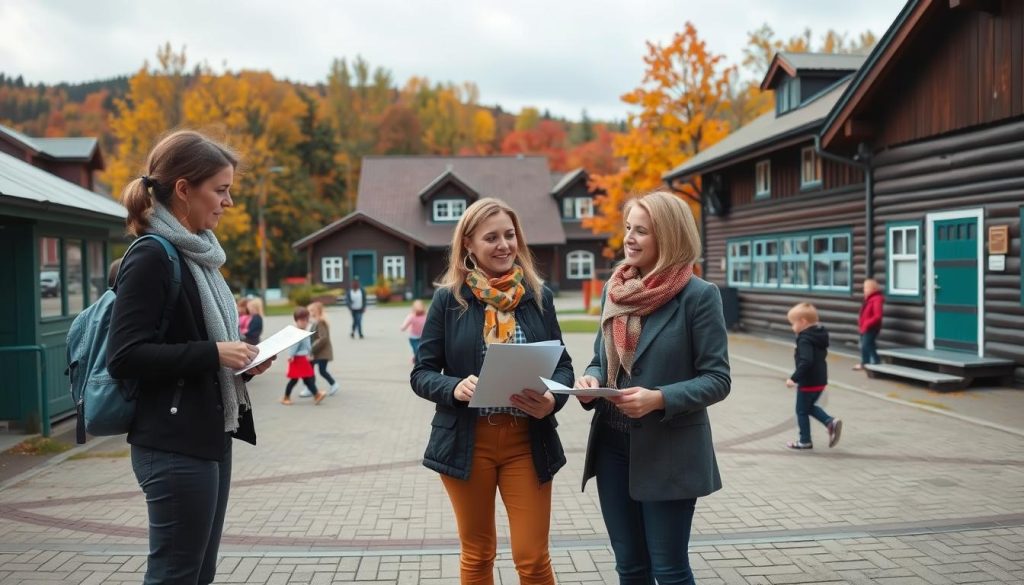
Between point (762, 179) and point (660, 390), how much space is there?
1834 centimetres

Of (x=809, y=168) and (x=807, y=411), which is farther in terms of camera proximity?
(x=809, y=168)

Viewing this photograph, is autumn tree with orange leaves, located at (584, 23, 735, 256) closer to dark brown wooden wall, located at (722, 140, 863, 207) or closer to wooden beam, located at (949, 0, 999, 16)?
dark brown wooden wall, located at (722, 140, 863, 207)

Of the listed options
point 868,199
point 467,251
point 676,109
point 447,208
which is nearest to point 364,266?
point 447,208

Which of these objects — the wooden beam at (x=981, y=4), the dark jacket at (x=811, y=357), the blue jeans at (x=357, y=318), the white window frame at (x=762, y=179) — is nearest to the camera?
the dark jacket at (x=811, y=357)

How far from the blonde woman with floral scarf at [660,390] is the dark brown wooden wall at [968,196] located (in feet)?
33.7

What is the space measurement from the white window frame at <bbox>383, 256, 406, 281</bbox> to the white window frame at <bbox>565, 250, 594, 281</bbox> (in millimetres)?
10322

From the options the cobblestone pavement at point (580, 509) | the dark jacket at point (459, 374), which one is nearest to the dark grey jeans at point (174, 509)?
the dark jacket at point (459, 374)

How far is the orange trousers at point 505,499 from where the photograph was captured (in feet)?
10.8

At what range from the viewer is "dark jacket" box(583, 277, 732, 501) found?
3199mm

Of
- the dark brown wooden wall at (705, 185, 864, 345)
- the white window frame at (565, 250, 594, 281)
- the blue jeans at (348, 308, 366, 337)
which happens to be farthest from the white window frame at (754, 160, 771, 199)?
the white window frame at (565, 250, 594, 281)

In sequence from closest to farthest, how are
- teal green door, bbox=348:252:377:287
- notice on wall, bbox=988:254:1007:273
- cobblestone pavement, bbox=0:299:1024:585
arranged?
cobblestone pavement, bbox=0:299:1024:585
notice on wall, bbox=988:254:1007:273
teal green door, bbox=348:252:377:287

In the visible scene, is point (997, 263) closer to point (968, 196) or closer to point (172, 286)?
point (968, 196)

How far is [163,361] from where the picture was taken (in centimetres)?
265

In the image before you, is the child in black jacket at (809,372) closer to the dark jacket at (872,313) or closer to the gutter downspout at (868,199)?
the dark jacket at (872,313)
